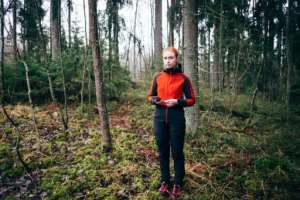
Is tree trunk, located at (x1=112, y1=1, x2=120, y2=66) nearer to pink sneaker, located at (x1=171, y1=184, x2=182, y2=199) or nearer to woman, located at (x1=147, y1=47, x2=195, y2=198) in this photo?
woman, located at (x1=147, y1=47, x2=195, y2=198)

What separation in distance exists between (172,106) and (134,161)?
1.99 m

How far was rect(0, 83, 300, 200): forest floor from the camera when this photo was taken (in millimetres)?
4543

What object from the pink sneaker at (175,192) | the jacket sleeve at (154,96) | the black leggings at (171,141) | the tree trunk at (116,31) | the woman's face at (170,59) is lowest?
the pink sneaker at (175,192)

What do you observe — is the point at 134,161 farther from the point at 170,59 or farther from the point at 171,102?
the point at 170,59

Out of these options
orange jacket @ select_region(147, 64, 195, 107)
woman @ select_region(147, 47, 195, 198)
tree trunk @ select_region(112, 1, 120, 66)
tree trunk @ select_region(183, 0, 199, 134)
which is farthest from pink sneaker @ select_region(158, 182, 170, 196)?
tree trunk @ select_region(112, 1, 120, 66)

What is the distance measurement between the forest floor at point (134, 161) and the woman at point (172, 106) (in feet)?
2.50

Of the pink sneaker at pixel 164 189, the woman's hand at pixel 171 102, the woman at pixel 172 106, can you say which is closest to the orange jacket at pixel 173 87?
the woman at pixel 172 106

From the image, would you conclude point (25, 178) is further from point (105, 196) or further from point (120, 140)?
point (120, 140)

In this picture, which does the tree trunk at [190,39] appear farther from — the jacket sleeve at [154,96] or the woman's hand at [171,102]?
the woman's hand at [171,102]

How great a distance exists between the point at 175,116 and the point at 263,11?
1167 centimetres

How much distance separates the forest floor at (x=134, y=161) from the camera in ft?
14.9

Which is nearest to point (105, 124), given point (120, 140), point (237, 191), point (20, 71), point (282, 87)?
point (120, 140)

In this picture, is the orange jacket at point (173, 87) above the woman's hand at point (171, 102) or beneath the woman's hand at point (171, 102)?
above

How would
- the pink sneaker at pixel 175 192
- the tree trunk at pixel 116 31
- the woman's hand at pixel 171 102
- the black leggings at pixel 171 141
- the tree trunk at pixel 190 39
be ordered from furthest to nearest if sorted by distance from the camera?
1. the tree trunk at pixel 116 31
2. the tree trunk at pixel 190 39
3. the pink sneaker at pixel 175 192
4. the black leggings at pixel 171 141
5. the woman's hand at pixel 171 102
